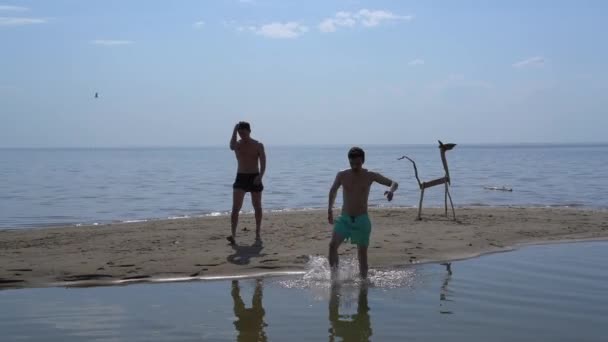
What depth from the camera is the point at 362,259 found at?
23.0ft

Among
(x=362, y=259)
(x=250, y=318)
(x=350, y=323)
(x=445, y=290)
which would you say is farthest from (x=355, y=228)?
(x=250, y=318)

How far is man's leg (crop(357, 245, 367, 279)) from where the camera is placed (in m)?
6.96

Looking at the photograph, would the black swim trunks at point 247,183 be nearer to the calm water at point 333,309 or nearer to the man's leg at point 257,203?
the man's leg at point 257,203

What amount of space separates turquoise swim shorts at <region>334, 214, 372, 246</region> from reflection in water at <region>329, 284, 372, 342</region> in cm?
76

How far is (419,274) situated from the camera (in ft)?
24.5

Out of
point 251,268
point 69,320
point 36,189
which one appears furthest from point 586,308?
point 36,189

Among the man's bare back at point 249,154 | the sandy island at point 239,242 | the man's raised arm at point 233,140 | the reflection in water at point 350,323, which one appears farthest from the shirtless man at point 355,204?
the man's raised arm at point 233,140

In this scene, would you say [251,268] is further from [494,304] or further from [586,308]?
[586,308]

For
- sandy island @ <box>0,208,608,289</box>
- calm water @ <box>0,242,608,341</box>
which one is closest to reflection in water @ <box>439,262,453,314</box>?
calm water @ <box>0,242,608,341</box>

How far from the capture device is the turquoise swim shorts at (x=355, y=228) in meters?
6.86

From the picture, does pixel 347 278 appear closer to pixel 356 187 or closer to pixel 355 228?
pixel 355 228

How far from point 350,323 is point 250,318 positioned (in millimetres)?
928

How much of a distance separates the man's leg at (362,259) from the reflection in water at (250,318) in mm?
1202

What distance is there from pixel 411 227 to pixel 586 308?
5.37 meters
